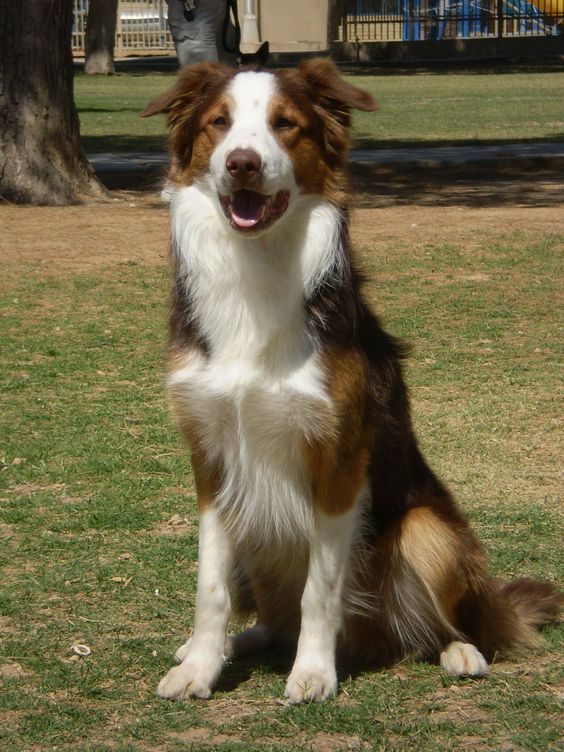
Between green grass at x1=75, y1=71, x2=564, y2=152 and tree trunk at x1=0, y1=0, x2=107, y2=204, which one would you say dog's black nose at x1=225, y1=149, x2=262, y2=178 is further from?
green grass at x1=75, y1=71, x2=564, y2=152

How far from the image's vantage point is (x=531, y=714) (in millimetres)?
3791

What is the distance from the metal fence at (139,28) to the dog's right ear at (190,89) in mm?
51192

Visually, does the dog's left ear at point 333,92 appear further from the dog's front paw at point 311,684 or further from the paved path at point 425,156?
the paved path at point 425,156

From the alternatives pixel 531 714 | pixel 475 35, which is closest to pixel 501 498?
pixel 531 714

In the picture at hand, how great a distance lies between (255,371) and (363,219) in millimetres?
9069

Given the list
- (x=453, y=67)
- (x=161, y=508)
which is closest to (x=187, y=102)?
(x=161, y=508)

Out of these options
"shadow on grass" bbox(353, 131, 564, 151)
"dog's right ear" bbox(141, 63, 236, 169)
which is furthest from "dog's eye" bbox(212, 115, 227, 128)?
"shadow on grass" bbox(353, 131, 564, 151)

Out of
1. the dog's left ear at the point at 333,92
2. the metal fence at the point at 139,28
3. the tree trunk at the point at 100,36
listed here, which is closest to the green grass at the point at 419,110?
the tree trunk at the point at 100,36

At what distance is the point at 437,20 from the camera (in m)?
49.8

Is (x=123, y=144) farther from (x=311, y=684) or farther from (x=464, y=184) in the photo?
(x=311, y=684)

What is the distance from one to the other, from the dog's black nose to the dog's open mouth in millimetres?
93

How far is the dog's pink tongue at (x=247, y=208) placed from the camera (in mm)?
3883

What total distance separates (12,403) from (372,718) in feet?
13.6

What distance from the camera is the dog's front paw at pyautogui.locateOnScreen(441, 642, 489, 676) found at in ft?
13.4
